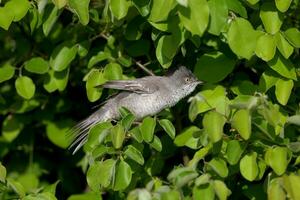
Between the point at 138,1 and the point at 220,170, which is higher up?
the point at 138,1

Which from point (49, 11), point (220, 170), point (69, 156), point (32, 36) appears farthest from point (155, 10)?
point (69, 156)

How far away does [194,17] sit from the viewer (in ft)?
9.59

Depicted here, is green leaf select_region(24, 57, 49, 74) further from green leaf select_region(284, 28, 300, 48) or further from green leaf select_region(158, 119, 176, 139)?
green leaf select_region(284, 28, 300, 48)

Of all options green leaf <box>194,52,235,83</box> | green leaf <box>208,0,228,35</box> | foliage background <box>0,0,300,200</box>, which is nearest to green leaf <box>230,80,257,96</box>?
foliage background <box>0,0,300,200</box>

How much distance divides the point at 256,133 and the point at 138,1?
80cm

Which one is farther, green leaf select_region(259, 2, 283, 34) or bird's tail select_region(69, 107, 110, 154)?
bird's tail select_region(69, 107, 110, 154)

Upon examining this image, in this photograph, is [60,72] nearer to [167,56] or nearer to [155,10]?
[167,56]

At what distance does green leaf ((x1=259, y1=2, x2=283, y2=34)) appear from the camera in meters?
3.41

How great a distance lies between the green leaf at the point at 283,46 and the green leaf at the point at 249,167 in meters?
0.53

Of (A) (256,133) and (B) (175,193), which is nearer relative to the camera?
(B) (175,193)

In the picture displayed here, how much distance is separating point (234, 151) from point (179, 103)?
1.13 metres

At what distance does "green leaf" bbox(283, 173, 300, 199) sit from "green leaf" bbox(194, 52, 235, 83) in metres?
0.87

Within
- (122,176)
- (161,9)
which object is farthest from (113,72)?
(161,9)

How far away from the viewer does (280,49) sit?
3.42 meters
